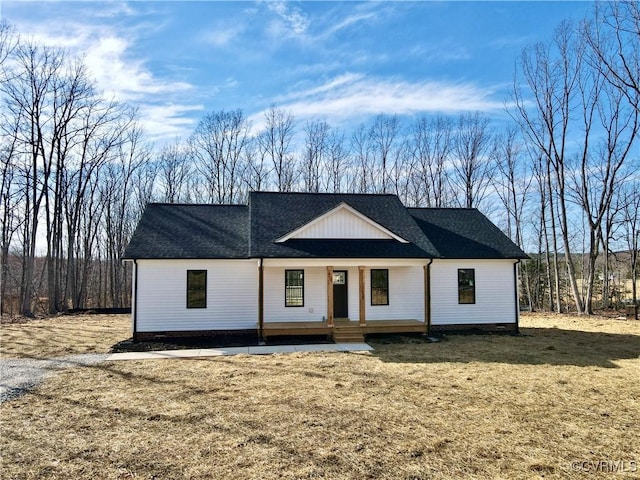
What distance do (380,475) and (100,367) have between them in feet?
27.7

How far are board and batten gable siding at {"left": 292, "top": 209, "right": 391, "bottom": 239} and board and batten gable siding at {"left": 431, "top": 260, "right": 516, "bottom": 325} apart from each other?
9.47 ft

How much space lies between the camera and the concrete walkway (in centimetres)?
1177

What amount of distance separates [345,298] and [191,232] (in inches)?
257

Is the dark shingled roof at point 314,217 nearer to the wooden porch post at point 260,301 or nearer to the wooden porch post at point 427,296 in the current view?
the wooden porch post at point 427,296

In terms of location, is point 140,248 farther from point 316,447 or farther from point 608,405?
point 608,405

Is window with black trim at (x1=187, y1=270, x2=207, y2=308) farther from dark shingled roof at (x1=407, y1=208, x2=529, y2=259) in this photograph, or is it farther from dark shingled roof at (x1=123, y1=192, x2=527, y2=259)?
dark shingled roof at (x1=407, y1=208, x2=529, y2=259)

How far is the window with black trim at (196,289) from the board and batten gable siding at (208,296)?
0.13 meters

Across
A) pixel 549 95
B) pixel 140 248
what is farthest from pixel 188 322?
pixel 549 95

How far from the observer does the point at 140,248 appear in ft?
46.9

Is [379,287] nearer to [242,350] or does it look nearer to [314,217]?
[314,217]

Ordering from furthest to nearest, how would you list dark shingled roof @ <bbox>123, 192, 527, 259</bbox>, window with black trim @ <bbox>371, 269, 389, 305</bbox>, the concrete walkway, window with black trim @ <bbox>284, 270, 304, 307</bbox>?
window with black trim @ <bbox>371, 269, 389, 305</bbox>
window with black trim @ <bbox>284, 270, 304, 307</bbox>
dark shingled roof @ <bbox>123, 192, 527, 259</bbox>
the concrete walkway

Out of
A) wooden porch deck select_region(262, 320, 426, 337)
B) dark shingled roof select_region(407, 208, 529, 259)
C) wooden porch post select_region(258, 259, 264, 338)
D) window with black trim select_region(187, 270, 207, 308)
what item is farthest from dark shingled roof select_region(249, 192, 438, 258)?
wooden porch deck select_region(262, 320, 426, 337)

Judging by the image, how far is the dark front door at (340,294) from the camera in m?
15.4

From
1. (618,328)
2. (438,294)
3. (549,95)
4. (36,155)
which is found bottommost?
(618,328)
